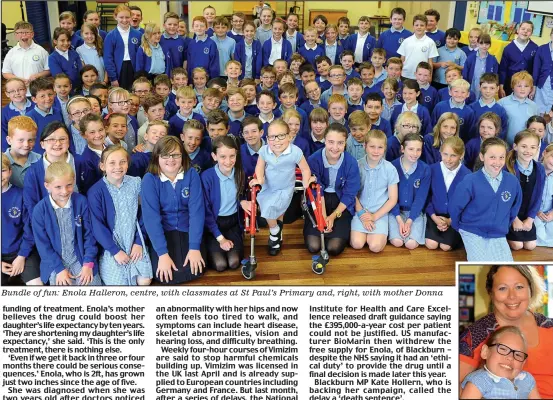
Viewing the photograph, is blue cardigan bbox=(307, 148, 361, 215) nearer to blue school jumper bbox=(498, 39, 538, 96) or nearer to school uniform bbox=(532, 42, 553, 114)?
school uniform bbox=(532, 42, 553, 114)

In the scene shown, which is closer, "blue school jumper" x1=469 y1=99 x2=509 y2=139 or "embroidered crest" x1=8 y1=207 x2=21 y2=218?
"embroidered crest" x1=8 y1=207 x2=21 y2=218

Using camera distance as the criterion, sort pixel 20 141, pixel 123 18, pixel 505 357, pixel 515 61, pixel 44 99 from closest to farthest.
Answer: pixel 505 357, pixel 20 141, pixel 44 99, pixel 123 18, pixel 515 61

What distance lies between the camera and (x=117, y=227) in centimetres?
242

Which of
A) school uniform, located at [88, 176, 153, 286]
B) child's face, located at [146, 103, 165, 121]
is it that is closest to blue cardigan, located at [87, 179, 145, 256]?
school uniform, located at [88, 176, 153, 286]

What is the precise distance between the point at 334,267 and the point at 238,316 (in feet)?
2.87

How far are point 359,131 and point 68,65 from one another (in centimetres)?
268

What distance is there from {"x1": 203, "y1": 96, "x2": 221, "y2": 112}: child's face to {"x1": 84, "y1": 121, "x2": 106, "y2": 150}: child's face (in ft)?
2.75

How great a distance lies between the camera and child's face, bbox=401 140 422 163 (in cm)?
284

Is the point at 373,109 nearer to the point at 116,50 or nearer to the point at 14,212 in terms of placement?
the point at 14,212

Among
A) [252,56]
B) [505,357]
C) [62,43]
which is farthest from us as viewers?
[252,56]

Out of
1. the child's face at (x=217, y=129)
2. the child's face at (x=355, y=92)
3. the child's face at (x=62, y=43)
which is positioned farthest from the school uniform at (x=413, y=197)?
the child's face at (x=62, y=43)

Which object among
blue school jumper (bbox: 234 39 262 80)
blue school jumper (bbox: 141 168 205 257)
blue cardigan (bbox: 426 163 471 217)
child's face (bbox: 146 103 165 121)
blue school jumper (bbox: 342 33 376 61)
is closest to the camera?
blue school jumper (bbox: 141 168 205 257)

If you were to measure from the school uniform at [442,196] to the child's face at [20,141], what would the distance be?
2191 millimetres

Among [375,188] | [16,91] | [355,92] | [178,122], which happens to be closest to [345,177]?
[375,188]
